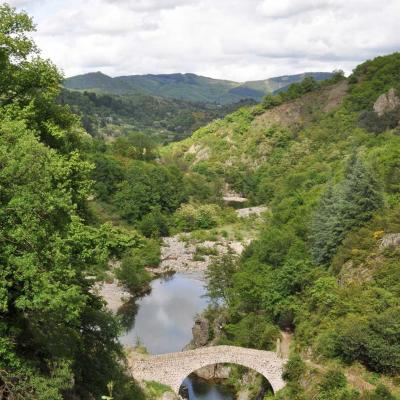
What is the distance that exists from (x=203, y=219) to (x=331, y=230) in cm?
4368

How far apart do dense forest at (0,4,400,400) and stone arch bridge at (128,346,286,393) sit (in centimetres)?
124

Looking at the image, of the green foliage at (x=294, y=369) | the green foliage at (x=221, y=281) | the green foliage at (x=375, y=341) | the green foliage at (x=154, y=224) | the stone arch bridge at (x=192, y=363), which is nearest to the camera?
the green foliage at (x=375, y=341)

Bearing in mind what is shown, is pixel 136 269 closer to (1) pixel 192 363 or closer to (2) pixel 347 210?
(2) pixel 347 210

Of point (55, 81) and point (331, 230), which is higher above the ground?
point (55, 81)

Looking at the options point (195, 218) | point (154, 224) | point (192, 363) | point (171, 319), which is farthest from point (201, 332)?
point (195, 218)

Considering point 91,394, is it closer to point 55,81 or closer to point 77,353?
point 77,353

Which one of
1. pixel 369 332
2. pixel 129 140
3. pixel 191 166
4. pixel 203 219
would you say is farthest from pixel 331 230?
pixel 191 166

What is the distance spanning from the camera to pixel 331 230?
37.3 meters

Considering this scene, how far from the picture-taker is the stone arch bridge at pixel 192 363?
88.3 feet

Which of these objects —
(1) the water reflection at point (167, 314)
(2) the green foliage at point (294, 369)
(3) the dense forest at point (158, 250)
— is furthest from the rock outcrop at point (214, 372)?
(2) the green foliage at point (294, 369)

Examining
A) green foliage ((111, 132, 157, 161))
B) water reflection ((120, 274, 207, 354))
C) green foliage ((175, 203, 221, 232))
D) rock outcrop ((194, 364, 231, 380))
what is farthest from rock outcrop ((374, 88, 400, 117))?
rock outcrop ((194, 364, 231, 380))

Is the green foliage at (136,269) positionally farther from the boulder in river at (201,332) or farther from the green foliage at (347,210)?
the green foliage at (347,210)

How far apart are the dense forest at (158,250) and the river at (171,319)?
3.09 m

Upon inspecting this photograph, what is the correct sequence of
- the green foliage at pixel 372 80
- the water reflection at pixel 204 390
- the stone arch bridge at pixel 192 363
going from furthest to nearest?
the green foliage at pixel 372 80, the water reflection at pixel 204 390, the stone arch bridge at pixel 192 363
